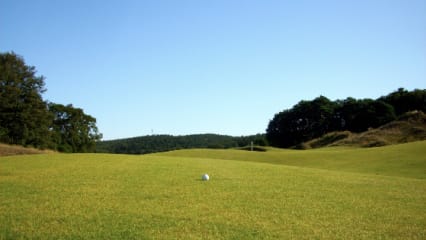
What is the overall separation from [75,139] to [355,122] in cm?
5442

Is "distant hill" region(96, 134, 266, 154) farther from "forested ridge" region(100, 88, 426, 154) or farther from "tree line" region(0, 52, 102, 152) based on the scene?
"tree line" region(0, 52, 102, 152)

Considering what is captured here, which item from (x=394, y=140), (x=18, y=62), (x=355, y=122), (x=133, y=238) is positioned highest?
(x=18, y=62)

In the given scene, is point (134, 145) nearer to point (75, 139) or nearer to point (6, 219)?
point (75, 139)

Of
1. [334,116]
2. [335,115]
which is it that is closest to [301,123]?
[334,116]

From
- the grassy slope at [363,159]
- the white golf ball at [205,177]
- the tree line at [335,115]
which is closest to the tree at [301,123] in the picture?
the tree line at [335,115]

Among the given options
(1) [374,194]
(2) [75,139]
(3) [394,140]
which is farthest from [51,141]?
(1) [374,194]

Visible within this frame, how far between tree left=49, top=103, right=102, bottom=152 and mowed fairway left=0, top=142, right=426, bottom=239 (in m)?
62.1

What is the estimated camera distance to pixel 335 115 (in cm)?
→ 8181

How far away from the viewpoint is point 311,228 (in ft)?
24.4

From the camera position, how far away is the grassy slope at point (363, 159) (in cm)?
2175

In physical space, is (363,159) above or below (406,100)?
below

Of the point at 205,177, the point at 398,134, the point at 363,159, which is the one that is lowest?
the point at 205,177

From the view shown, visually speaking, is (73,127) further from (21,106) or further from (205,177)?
(205,177)

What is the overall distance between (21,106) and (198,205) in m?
53.2
